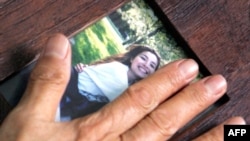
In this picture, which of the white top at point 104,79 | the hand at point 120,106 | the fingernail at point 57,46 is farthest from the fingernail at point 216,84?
the fingernail at point 57,46

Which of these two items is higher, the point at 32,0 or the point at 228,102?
the point at 32,0

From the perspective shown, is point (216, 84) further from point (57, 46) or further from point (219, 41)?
point (57, 46)

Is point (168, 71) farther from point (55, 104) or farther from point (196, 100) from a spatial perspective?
point (55, 104)

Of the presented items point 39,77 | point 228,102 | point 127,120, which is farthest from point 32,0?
point 228,102

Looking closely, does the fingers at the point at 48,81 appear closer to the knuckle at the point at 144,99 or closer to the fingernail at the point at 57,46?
the fingernail at the point at 57,46

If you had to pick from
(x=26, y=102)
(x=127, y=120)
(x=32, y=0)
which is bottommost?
(x=127, y=120)
